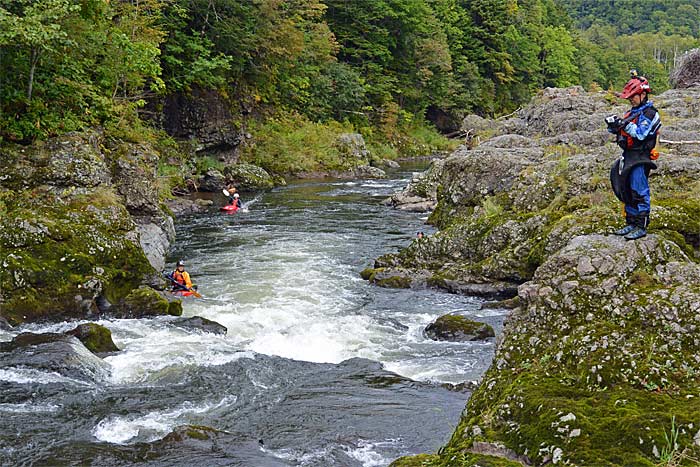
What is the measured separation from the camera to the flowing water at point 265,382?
25.4 ft

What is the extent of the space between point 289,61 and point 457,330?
31647mm

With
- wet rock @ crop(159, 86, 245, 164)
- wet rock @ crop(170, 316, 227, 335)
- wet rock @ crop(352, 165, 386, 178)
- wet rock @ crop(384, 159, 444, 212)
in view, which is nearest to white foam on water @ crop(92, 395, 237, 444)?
wet rock @ crop(170, 316, 227, 335)

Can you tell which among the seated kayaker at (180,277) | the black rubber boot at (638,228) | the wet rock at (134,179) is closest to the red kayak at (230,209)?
the wet rock at (134,179)

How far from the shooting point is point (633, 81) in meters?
6.64

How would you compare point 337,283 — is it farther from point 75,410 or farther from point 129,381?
point 75,410

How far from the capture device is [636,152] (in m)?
6.73

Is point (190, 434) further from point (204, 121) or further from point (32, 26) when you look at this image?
point (204, 121)

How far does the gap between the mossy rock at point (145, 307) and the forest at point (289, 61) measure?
5.11 meters

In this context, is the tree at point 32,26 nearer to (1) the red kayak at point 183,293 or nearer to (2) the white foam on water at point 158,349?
(1) the red kayak at point 183,293

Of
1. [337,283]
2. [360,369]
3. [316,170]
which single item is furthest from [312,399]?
[316,170]

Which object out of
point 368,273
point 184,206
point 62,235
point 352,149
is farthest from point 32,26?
point 352,149

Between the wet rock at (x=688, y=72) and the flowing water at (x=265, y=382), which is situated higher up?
the wet rock at (x=688, y=72)

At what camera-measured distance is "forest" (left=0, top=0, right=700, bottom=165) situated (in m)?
16.0

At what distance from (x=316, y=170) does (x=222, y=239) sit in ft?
62.7
